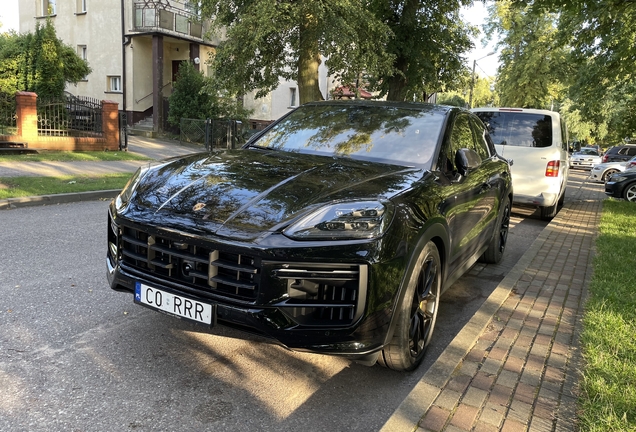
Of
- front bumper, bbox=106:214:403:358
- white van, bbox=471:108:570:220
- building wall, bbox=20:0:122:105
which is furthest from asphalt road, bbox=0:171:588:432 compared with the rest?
building wall, bbox=20:0:122:105

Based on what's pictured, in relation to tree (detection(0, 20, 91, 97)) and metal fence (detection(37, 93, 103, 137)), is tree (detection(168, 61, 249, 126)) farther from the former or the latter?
metal fence (detection(37, 93, 103, 137))

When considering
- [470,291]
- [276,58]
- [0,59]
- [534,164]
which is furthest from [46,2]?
[470,291]

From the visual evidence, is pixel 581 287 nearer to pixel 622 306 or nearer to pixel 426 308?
pixel 622 306

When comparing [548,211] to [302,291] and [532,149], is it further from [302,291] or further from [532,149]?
[302,291]

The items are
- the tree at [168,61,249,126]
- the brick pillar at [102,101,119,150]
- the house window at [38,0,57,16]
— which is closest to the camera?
the brick pillar at [102,101,119,150]

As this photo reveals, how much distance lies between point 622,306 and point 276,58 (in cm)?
1313

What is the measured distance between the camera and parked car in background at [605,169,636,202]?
13.8 meters

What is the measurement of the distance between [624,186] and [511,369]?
13154 mm

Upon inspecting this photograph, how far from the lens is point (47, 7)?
97.3ft

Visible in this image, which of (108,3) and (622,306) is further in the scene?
(108,3)

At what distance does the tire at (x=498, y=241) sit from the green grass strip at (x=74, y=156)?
39.8 ft

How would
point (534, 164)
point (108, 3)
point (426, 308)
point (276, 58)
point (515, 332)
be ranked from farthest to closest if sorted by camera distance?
point (108, 3) → point (276, 58) → point (534, 164) → point (515, 332) → point (426, 308)

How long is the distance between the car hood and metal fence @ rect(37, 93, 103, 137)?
14364 mm

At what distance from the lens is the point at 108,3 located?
85.7ft
